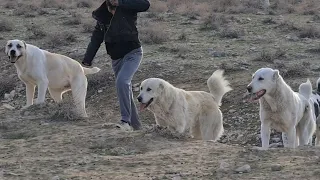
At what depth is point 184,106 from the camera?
8234 millimetres

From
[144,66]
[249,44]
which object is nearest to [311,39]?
[249,44]

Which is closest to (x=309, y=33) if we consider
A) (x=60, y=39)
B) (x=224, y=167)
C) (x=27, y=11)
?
(x=60, y=39)

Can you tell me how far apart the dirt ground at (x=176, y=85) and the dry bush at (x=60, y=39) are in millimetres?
28

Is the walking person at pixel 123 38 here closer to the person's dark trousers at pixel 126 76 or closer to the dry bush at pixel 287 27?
the person's dark trousers at pixel 126 76

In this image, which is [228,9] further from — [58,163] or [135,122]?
[58,163]

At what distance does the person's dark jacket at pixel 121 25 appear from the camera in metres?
7.50

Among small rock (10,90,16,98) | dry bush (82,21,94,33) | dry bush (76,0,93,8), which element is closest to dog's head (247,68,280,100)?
small rock (10,90,16,98)

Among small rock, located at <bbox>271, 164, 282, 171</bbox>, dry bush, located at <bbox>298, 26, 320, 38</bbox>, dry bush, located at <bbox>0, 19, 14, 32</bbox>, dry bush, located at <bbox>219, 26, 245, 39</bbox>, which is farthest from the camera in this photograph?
dry bush, located at <bbox>0, 19, 14, 32</bbox>

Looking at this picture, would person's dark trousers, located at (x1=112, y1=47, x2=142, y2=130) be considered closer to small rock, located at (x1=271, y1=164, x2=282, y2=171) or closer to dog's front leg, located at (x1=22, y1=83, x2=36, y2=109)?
dog's front leg, located at (x1=22, y1=83, x2=36, y2=109)

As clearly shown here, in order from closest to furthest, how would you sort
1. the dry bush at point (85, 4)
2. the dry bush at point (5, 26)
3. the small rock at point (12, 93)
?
the small rock at point (12, 93)
the dry bush at point (5, 26)
the dry bush at point (85, 4)

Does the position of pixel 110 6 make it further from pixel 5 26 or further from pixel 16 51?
pixel 5 26

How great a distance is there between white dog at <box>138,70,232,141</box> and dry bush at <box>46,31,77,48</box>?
8555 millimetres

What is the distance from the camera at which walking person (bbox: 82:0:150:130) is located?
759 cm

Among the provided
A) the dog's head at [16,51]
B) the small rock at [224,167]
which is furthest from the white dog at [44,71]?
the small rock at [224,167]
